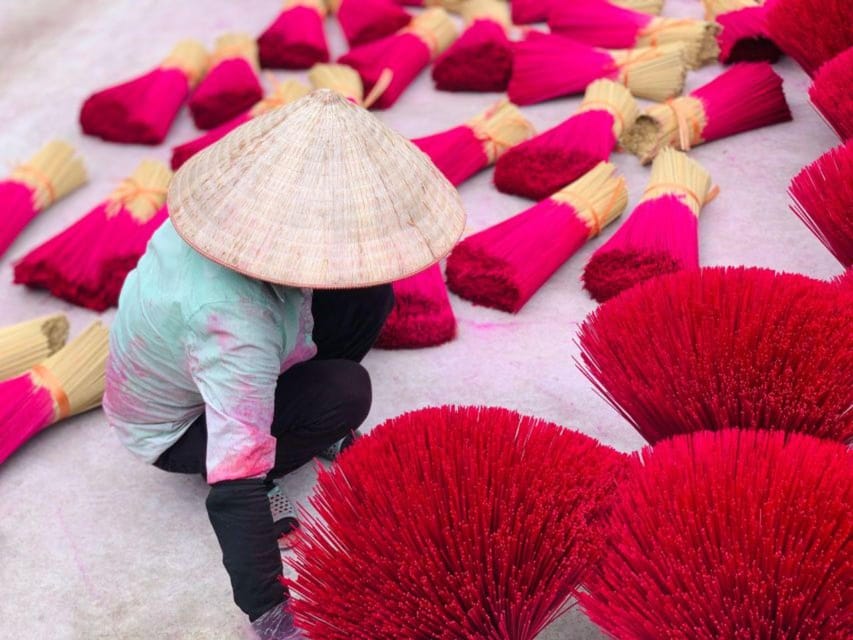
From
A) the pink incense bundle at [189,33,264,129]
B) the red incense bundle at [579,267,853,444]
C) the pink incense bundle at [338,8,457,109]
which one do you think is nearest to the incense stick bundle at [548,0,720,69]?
the pink incense bundle at [338,8,457,109]

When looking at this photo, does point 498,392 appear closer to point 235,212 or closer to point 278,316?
point 278,316

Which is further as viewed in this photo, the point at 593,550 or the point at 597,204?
the point at 597,204

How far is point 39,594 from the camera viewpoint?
168cm

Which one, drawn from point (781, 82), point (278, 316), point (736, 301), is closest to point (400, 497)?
point (278, 316)

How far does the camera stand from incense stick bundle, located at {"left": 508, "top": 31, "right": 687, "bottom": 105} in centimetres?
291

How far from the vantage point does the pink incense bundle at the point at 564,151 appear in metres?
2.54

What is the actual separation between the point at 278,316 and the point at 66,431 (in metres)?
0.66

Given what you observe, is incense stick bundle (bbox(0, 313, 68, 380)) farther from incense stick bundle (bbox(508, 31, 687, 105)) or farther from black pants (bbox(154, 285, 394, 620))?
incense stick bundle (bbox(508, 31, 687, 105))

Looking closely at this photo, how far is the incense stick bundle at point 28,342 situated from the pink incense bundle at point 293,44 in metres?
1.31

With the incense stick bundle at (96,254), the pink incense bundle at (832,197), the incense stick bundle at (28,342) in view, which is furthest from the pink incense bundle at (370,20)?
the pink incense bundle at (832,197)

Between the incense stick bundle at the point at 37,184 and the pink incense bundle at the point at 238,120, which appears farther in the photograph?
the pink incense bundle at the point at 238,120

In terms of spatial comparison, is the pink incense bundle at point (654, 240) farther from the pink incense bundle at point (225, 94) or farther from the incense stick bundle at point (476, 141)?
the pink incense bundle at point (225, 94)

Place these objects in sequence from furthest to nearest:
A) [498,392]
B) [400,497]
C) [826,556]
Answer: [498,392]
[400,497]
[826,556]

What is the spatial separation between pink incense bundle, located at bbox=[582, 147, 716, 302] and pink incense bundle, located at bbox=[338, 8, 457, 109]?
869mm
